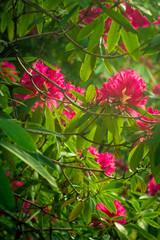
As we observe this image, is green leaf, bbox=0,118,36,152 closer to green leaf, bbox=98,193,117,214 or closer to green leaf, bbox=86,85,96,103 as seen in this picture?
green leaf, bbox=86,85,96,103

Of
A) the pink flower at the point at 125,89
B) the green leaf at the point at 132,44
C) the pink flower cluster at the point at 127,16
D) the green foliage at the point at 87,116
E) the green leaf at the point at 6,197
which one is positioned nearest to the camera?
the green leaf at the point at 6,197

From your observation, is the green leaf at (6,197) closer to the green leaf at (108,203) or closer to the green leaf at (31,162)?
the green leaf at (31,162)

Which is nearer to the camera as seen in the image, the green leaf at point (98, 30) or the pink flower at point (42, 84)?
the green leaf at point (98, 30)

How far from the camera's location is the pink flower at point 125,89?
3.55ft

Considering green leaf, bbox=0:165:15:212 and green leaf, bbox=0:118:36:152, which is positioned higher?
green leaf, bbox=0:118:36:152

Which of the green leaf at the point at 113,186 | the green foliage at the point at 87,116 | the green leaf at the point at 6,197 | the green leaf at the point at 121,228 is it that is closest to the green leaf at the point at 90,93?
the green foliage at the point at 87,116

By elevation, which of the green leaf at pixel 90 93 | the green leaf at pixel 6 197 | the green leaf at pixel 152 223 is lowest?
the green leaf at pixel 152 223

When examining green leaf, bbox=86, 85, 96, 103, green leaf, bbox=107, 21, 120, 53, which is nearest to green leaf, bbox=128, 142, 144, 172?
green leaf, bbox=86, 85, 96, 103

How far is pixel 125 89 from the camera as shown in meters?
1.09

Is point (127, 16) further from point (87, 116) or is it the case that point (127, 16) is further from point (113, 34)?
point (87, 116)

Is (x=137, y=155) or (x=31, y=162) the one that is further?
(x=137, y=155)

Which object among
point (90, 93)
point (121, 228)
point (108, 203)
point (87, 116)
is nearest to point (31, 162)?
point (87, 116)

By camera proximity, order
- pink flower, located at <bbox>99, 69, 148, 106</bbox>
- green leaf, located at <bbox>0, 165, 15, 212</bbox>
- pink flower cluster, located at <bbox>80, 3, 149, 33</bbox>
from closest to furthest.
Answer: green leaf, located at <bbox>0, 165, 15, 212</bbox>
pink flower, located at <bbox>99, 69, 148, 106</bbox>
pink flower cluster, located at <bbox>80, 3, 149, 33</bbox>

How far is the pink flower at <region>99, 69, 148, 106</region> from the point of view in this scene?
3.55ft
